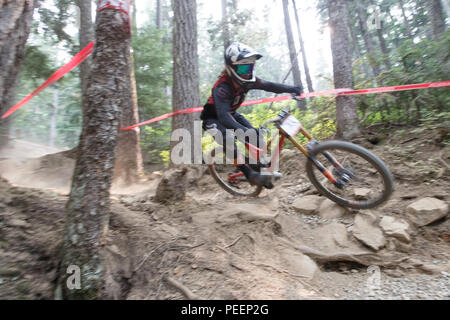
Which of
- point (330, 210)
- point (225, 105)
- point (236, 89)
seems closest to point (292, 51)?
point (236, 89)

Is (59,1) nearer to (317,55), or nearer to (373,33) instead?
(373,33)

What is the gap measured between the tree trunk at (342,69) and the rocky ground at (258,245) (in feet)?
4.44

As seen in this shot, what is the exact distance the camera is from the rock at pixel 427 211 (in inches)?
129

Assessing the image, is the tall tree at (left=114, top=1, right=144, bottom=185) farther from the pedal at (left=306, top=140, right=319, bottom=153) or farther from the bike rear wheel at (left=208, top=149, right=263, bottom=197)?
the pedal at (left=306, top=140, right=319, bottom=153)

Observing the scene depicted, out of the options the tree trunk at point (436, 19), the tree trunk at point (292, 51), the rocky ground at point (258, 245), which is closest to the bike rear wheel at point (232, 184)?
the rocky ground at point (258, 245)

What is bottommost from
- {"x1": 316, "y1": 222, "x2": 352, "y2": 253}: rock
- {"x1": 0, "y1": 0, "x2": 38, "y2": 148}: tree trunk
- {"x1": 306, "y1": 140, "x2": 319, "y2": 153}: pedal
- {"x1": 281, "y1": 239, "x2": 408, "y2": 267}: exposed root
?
{"x1": 281, "y1": 239, "x2": 408, "y2": 267}: exposed root

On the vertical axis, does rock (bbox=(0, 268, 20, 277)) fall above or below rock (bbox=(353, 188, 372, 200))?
below

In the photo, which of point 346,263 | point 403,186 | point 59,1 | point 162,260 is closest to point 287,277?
point 346,263

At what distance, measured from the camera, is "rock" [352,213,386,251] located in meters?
3.17

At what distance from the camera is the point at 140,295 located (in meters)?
2.59

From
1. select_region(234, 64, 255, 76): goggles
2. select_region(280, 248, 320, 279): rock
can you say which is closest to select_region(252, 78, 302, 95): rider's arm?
select_region(234, 64, 255, 76): goggles

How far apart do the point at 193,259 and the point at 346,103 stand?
4.32 metres

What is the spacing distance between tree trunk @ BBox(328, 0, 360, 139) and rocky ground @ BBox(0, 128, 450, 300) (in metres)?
1.35

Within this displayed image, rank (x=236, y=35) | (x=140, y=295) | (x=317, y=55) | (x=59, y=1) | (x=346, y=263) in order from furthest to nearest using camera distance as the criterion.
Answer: (x=317, y=55), (x=236, y=35), (x=59, y=1), (x=346, y=263), (x=140, y=295)
